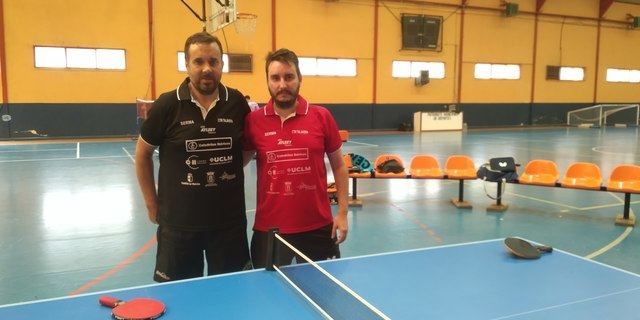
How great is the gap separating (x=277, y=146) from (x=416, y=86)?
2302 centimetres

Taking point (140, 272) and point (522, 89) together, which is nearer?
point (140, 272)

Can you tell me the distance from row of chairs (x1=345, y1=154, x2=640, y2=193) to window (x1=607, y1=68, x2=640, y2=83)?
85.4 feet

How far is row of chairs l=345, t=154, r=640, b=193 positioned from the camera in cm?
737

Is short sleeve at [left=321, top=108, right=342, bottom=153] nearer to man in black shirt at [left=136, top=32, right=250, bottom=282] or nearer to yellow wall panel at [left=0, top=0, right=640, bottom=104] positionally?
man in black shirt at [left=136, top=32, right=250, bottom=282]

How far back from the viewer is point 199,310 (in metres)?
2.14

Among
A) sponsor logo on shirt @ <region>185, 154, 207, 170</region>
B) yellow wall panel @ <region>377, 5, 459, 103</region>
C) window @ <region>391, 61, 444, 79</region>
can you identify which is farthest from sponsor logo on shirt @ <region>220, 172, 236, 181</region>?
window @ <region>391, 61, 444, 79</region>

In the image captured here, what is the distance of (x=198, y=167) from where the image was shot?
9.66 ft

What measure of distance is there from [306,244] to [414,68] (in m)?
23.0

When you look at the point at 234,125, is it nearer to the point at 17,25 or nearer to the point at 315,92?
the point at 17,25

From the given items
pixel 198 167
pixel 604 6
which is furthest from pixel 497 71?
pixel 198 167

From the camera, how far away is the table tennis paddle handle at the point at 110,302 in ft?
6.94

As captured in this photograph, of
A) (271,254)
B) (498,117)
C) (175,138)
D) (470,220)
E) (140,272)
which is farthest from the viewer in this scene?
(498,117)

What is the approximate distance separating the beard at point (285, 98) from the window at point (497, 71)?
25183mm

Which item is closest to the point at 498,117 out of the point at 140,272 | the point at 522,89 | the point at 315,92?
the point at 522,89
